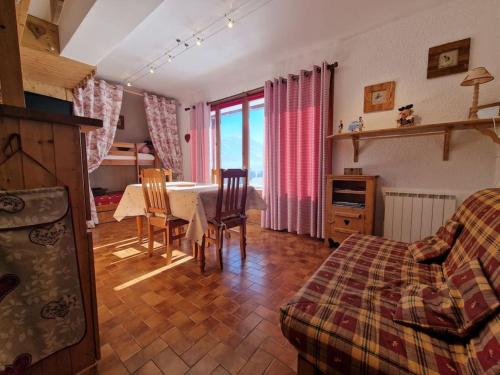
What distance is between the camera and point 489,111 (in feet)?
5.93

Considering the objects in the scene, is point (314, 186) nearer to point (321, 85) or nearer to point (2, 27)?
point (321, 85)

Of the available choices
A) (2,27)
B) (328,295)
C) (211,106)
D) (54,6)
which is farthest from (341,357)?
(211,106)

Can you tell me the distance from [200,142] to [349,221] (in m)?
3.14

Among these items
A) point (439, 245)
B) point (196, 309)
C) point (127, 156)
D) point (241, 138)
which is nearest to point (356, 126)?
point (439, 245)

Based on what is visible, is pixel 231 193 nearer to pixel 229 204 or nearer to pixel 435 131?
pixel 229 204

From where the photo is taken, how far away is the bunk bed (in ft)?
12.0

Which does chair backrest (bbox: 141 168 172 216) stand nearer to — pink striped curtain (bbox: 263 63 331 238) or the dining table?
the dining table

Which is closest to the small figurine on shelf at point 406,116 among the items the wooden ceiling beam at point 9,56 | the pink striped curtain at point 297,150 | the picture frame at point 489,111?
the picture frame at point 489,111

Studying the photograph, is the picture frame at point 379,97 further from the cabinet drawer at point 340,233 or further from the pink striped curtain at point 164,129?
the pink striped curtain at point 164,129

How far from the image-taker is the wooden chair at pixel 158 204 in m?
2.06

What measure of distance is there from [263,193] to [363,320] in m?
2.66

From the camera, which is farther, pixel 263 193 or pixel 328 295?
pixel 263 193

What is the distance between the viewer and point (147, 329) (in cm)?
132

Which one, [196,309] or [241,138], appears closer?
[196,309]
